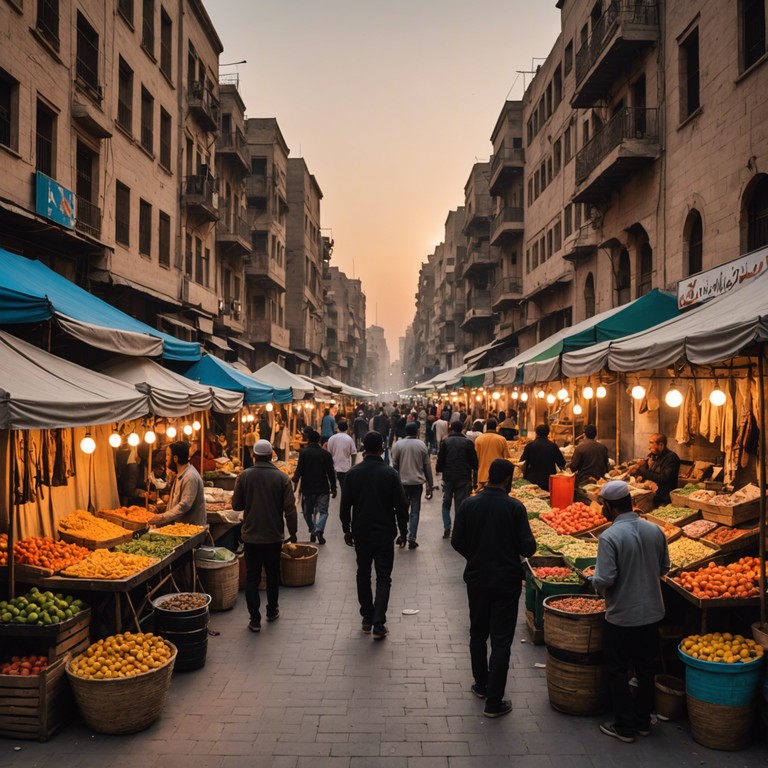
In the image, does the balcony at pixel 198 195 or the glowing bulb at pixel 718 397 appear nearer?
the glowing bulb at pixel 718 397

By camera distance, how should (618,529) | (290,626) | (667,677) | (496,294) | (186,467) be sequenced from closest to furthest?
(618,529)
(667,677)
(290,626)
(186,467)
(496,294)

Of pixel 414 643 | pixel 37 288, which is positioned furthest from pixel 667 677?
pixel 37 288

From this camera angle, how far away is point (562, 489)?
40.2ft

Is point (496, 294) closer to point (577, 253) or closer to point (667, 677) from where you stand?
point (577, 253)

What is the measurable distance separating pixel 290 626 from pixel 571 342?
23.5 feet

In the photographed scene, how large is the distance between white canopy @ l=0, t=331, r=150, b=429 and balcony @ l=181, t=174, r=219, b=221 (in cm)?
1733

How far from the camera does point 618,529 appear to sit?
18.0 ft

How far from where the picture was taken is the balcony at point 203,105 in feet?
84.4

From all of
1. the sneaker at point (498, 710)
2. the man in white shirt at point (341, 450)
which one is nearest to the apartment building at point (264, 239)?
the man in white shirt at point (341, 450)

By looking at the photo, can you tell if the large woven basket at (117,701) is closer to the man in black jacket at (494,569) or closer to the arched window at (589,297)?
the man in black jacket at (494,569)

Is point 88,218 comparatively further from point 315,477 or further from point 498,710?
point 498,710

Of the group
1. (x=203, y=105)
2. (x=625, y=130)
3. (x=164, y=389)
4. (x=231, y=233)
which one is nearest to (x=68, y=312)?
(x=164, y=389)

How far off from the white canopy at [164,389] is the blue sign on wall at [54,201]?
5065mm

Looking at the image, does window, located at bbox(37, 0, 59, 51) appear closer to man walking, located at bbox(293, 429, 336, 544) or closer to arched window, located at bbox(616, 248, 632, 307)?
man walking, located at bbox(293, 429, 336, 544)
